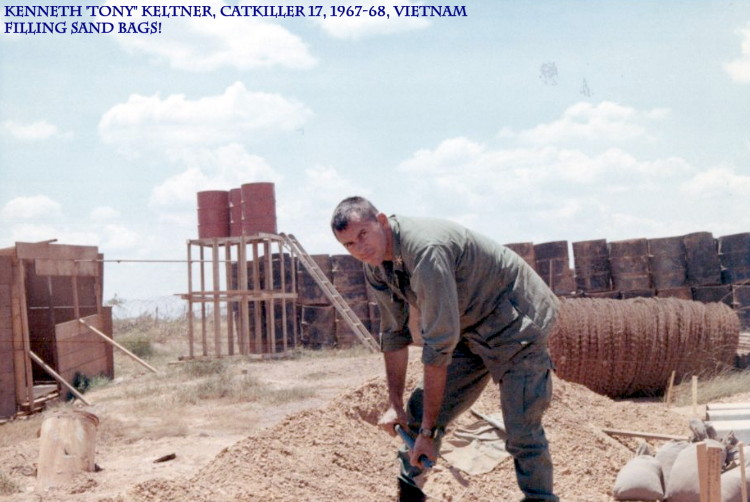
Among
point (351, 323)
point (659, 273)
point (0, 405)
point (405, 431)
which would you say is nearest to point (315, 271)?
point (351, 323)

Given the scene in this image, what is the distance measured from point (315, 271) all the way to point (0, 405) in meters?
8.08

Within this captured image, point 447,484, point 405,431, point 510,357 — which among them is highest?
point 510,357

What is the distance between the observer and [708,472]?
2.92m

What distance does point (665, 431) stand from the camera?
7.61 meters

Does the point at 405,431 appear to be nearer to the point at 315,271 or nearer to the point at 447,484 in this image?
the point at 447,484

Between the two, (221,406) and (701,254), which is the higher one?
(701,254)

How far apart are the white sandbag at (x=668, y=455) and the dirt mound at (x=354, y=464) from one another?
1.48 ft

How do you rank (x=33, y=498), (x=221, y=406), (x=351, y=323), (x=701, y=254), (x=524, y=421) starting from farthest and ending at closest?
(x=351, y=323), (x=701, y=254), (x=221, y=406), (x=33, y=498), (x=524, y=421)

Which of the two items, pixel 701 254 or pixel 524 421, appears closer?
pixel 524 421

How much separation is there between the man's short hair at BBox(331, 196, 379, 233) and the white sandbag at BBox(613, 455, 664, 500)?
3.14m

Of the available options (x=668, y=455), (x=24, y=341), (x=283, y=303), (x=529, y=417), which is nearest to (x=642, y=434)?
(x=668, y=455)

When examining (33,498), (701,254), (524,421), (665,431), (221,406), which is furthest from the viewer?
(701,254)

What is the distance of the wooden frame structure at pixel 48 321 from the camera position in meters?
10.7

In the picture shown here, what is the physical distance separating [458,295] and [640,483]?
266cm
